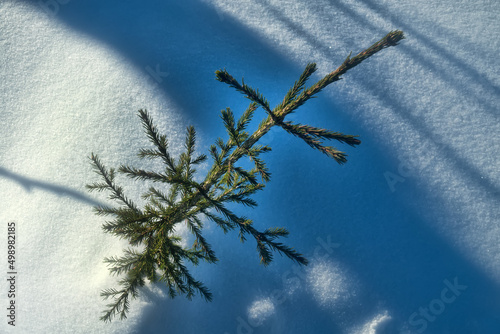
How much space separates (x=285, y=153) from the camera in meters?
3.80

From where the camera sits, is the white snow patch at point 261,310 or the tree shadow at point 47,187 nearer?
the white snow patch at point 261,310

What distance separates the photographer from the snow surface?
354 cm

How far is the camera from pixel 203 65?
156 inches

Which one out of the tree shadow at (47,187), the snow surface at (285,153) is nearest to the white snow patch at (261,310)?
the snow surface at (285,153)

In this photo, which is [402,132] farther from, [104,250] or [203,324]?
[104,250]

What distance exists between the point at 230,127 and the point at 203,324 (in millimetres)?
2318

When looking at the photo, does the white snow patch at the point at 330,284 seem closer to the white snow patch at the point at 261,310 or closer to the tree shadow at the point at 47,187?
the white snow patch at the point at 261,310

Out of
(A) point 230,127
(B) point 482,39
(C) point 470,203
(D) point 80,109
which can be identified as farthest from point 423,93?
(D) point 80,109

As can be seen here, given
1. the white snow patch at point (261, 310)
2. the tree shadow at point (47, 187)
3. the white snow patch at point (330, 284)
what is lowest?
the white snow patch at point (330, 284)

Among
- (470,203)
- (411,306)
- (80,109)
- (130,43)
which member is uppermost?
(130,43)

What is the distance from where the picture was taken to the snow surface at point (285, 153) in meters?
3.54

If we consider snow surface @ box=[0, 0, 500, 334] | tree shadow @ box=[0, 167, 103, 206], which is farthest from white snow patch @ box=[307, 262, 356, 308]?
tree shadow @ box=[0, 167, 103, 206]

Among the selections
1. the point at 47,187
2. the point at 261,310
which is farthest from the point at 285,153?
the point at 47,187

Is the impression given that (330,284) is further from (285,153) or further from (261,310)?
(285,153)
